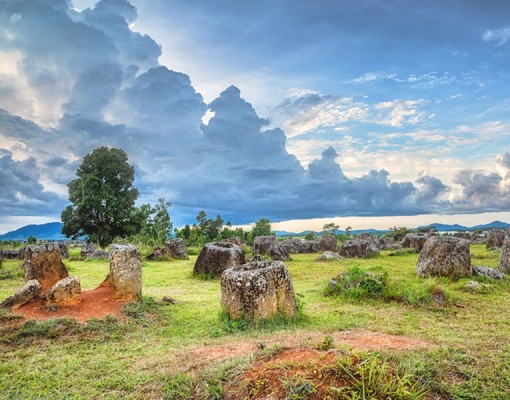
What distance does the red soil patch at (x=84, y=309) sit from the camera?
923 centimetres

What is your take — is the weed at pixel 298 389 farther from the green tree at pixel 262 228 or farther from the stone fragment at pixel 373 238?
the green tree at pixel 262 228

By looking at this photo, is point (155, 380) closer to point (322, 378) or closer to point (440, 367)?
point (322, 378)

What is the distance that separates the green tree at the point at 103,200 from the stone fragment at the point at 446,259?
3648 cm

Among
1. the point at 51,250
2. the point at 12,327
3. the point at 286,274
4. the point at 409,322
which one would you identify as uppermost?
the point at 51,250

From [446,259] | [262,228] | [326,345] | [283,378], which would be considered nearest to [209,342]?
[326,345]

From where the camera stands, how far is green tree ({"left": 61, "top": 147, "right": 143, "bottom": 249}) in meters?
42.3

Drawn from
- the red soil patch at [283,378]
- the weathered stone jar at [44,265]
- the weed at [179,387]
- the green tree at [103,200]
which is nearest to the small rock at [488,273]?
the red soil patch at [283,378]

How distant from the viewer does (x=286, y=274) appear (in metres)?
8.97

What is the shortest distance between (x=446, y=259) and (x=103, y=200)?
3782 cm

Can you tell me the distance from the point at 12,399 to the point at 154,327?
3.86 metres

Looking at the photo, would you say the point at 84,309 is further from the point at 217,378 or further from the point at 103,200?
the point at 103,200

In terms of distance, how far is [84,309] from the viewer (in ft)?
32.0

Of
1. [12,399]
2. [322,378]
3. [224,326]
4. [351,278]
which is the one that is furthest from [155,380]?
[351,278]

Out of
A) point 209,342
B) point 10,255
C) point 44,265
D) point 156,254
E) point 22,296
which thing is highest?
point 10,255
